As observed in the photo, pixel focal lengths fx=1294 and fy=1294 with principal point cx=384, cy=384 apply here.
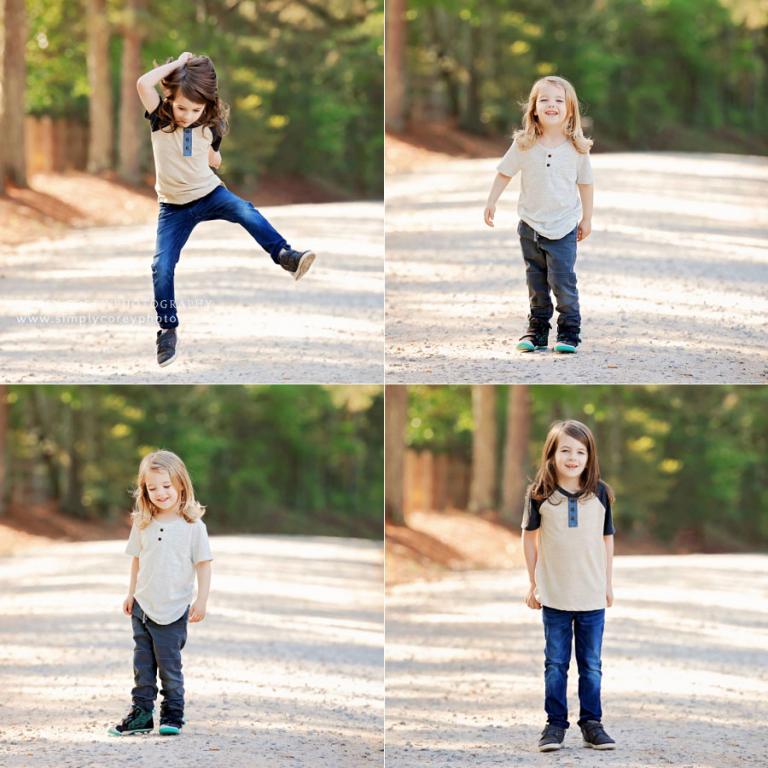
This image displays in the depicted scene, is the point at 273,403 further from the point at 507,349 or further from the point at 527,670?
the point at 507,349

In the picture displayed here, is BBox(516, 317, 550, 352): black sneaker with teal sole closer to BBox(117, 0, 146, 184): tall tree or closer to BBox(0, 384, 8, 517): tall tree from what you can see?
BBox(117, 0, 146, 184): tall tree

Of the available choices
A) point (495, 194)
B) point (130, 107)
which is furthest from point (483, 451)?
point (495, 194)

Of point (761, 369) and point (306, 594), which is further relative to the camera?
point (306, 594)

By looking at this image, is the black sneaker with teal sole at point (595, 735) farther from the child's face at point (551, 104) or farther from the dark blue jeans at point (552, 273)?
the child's face at point (551, 104)

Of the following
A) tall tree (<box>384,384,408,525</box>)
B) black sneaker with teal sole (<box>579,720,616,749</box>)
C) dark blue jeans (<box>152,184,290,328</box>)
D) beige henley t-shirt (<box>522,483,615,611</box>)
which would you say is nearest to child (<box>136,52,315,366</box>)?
dark blue jeans (<box>152,184,290,328</box>)

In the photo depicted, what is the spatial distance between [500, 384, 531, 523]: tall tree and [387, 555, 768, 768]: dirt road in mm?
466

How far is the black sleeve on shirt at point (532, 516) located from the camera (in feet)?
14.4

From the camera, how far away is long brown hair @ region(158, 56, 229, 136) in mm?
4664

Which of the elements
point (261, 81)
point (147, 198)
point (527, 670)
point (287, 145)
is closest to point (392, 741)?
point (527, 670)

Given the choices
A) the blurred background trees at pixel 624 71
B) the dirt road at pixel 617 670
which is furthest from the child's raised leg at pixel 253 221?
the blurred background trees at pixel 624 71

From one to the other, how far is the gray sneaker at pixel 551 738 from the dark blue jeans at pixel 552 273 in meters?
1.48

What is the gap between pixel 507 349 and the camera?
509 cm

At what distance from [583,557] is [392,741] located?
57.3 inches

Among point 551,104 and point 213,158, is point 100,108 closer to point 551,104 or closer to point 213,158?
point 213,158
